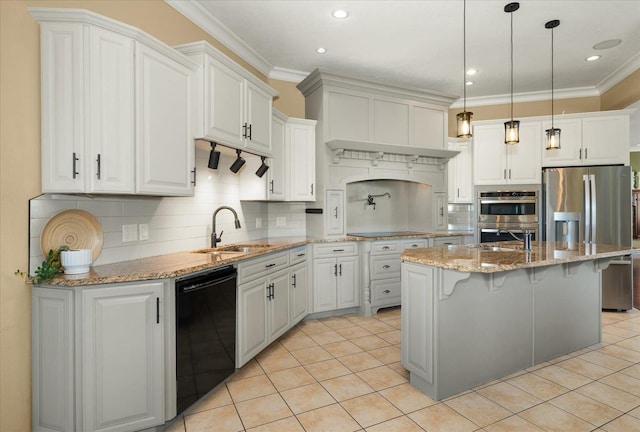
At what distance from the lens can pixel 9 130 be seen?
1819 millimetres

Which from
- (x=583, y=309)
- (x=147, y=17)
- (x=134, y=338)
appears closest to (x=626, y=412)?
(x=583, y=309)

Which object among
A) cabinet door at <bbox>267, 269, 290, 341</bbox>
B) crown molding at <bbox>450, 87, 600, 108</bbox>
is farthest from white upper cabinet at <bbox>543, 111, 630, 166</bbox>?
cabinet door at <bbox>267, 269, 290, 341</bbox>

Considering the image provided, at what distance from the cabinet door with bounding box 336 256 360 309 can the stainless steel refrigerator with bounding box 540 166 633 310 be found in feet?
8.08

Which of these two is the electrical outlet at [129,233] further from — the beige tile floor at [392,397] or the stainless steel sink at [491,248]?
the stainless steel sink at [491,248]

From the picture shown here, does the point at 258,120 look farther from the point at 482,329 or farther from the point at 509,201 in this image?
the point at 509,201

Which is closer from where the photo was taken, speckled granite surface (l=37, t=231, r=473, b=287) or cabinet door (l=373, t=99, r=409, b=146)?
speckled granite surface (l=37, t=231, r=473, b=287)

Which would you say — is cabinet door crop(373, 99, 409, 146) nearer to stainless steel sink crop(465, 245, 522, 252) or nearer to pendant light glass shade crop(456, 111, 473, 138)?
pendant light glass shade crop(456, 111, 473, 138)

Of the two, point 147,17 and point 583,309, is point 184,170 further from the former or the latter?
point 583,309

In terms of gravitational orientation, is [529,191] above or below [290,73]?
below

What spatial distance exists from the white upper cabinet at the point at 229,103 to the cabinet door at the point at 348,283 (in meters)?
1.58

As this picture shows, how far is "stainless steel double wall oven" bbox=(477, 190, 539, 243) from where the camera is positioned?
470 cm

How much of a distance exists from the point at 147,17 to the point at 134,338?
7.36 ft

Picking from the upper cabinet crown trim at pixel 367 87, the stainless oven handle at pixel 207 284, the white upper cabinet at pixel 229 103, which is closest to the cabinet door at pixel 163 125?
the white upper cabinet at pixel 229 103

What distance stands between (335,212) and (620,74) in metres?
3.96
